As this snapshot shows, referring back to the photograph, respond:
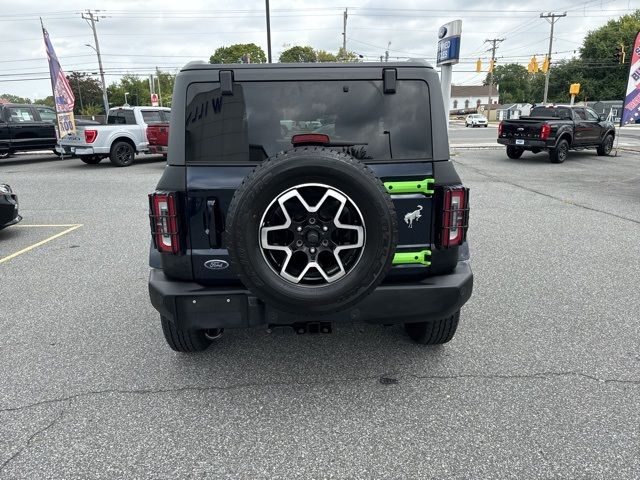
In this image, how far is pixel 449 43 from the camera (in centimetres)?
1371

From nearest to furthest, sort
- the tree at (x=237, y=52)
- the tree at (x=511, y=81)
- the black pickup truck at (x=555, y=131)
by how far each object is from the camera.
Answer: the black pickup truck at (x=555, y=131) < the tree at (x=237, y=52) < the tree at (x=511, y=81)

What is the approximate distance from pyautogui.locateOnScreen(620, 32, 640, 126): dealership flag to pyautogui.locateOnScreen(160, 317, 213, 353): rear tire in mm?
16366

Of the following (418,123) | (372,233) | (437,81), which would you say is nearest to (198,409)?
(372,233)

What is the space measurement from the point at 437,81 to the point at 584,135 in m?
15.8

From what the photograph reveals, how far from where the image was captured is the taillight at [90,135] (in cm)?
1483

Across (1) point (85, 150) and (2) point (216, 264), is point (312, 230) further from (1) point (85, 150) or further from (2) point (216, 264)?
(1) point (85, 150)

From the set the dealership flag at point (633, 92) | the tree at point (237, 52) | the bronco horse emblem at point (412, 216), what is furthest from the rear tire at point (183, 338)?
the tree at point (237, 52)

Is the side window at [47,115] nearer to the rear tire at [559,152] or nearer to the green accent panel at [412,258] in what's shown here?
the rear tire at [559,152]

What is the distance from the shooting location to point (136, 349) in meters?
3.56

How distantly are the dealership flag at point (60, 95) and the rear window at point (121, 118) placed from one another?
126cm

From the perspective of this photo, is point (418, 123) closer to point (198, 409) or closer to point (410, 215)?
point (410, 215)

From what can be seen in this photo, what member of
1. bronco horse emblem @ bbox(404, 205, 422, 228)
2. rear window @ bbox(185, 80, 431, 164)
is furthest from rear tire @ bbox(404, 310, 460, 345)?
rear window @ bbox(185, 80, 431, 164)

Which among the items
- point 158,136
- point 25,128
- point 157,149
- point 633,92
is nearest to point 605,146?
point 633,92

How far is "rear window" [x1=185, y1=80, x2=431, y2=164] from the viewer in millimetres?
2807
